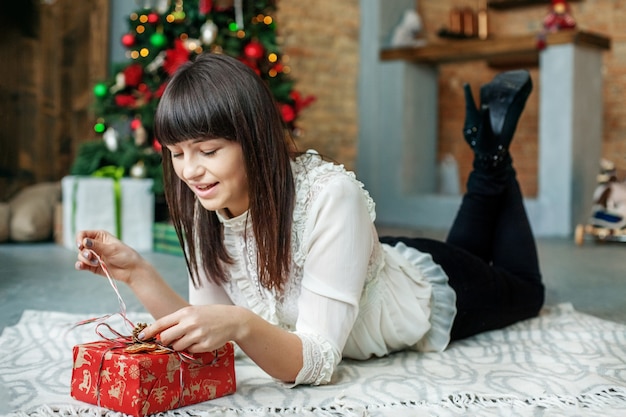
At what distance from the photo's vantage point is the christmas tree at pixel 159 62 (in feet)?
12.8

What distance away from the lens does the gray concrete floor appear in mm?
2357

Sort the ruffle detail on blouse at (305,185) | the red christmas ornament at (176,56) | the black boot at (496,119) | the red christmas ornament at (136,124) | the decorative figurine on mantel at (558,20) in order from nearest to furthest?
the ruffle detail on blouse at (305,185), the black boot at (496,119), the red christmas ornament at (176,56), the red christmas ornament at (136,124), the decorative figurine on mantel at (558,20)

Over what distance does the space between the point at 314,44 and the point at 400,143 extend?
36.7 inches

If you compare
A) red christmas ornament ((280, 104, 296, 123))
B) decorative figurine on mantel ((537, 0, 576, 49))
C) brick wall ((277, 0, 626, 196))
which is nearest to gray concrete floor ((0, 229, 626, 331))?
red christmas ornament ((280, 104, 296, 123))

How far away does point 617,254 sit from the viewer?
3828 mm

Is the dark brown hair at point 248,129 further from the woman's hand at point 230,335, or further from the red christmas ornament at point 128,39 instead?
Answer: the red christmas ornament at point 128,39

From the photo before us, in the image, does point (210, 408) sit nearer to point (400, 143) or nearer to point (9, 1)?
point (9, 1)

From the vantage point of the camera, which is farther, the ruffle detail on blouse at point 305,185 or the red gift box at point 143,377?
the ruffle detail on blouse at point 305,185

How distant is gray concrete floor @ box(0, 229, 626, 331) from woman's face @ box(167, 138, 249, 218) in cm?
95

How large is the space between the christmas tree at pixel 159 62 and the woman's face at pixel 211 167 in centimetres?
259

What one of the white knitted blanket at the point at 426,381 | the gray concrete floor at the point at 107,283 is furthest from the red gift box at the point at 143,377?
the gray concrete floor at the point at 107,283

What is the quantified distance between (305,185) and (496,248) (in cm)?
84

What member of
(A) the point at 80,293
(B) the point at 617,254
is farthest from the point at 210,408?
(B) the point at 617,254

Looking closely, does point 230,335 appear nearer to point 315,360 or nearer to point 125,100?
point 315,360
